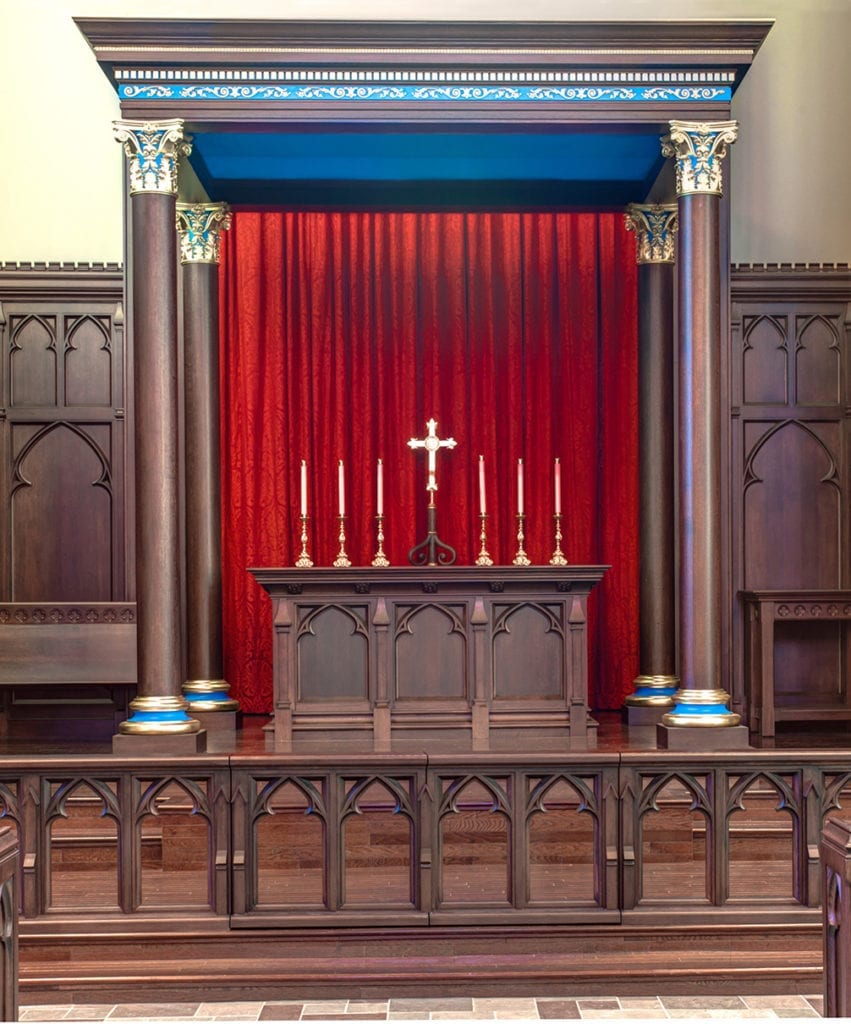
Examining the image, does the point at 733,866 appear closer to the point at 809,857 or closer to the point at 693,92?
the point at 809,857

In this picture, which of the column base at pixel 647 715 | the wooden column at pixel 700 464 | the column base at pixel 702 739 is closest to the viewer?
the column base at pixel 702 739

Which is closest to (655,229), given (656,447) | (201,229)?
(656,447)

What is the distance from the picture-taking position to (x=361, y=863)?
6359mm

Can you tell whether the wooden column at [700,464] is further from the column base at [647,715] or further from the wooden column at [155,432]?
the wooden column at [155,432]

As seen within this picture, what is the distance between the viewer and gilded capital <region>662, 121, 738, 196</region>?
→ 7.07m

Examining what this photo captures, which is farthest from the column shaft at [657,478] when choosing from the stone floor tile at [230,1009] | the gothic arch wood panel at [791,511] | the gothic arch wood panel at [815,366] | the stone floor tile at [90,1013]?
the stone floor tile at [90,1013]

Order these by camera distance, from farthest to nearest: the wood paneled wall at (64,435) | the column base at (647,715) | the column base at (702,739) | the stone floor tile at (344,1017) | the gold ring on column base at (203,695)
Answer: the wood paneled wall at (64,435) → the column base at (647,715) → the gold ring on column base at (203,695) → the column base at (702,739) → the stone floor tile at (344,1017)

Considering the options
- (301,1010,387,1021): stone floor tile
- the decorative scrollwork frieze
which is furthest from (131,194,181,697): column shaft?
(301,1010,387,1021): stone floor tile

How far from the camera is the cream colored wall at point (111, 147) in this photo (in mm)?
8930

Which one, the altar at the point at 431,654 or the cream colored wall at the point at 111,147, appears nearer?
the altar at the point at 431,654

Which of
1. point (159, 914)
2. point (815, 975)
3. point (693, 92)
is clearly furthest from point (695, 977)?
point (693, 92)

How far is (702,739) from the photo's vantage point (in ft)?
22.5

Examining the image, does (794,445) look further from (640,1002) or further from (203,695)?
(640,1002)

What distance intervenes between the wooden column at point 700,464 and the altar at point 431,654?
2.11ft
